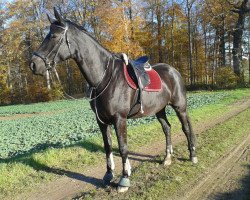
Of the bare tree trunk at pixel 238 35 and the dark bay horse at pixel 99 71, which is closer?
the dark bay horse at pixel 99 71

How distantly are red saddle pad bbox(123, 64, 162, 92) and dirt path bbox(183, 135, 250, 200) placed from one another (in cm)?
202

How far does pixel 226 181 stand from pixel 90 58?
345 centimetres

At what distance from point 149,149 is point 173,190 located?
3207 mm

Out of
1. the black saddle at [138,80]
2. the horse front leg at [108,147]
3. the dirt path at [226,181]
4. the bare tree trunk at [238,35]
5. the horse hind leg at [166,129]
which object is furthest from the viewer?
the bare tree trunk at [238,35]

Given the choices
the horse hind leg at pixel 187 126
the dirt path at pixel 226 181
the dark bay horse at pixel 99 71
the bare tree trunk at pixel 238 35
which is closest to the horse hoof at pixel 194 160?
the horse hind leg at pixel 187 126

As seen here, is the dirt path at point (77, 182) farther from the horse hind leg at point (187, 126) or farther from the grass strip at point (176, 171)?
the horse hind leg at point (187, 126)

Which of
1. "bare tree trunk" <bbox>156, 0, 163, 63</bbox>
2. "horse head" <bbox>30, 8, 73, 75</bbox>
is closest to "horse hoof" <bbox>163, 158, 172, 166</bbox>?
"horse head" <bbox>30, 8, 73, 75</bbox>

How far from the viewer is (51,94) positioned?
4084cm

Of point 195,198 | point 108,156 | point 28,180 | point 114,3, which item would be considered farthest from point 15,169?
point 114,3

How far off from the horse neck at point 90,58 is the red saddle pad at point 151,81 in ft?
1.44

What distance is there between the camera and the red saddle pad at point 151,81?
219 inches

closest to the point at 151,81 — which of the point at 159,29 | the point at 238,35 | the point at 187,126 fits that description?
the point at 187,126

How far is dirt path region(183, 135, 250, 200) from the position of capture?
5176mm

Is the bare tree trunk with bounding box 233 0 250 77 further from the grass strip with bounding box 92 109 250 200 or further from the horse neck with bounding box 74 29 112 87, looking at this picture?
the horse neck with bounding box 74 29 112 87
